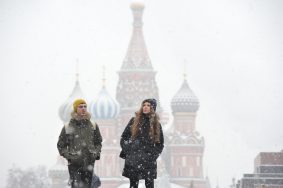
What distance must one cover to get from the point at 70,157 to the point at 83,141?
0.77ft

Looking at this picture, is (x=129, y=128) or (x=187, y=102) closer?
(x=129, y=128)

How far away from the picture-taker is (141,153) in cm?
1728

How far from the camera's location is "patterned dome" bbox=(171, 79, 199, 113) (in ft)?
427

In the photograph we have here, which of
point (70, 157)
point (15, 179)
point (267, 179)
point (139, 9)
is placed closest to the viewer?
point (70, 157)

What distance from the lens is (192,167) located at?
12738 centimetres

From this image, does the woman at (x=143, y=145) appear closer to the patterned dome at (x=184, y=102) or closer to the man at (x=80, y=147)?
the man at (x=80, y=147)

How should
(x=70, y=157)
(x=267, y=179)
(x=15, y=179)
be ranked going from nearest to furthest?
(x=70, y=157) → (x=267, y=179) → (x=15, y=179)

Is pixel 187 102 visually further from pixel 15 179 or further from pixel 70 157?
pixel 70 157

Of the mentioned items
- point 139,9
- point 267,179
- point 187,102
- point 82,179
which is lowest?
point 82,179

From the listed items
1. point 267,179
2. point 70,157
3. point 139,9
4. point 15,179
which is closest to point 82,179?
point 70,157

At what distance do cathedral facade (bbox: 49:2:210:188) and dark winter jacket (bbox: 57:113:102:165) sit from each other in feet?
347

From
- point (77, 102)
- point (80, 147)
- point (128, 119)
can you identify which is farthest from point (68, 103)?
point (77, 102)

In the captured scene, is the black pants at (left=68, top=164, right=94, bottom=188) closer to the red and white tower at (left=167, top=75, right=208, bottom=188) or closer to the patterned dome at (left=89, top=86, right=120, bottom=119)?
the patterned dome at (left=89, top=86, right=120, bottom=119)

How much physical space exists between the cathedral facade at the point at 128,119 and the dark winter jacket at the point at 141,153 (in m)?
106
